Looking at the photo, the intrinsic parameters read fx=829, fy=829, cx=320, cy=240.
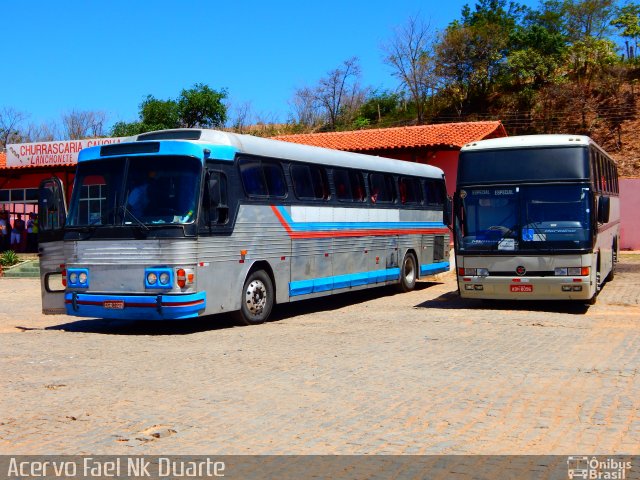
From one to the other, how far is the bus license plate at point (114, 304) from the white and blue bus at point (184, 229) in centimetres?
2

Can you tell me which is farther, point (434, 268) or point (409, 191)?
point (434, 268)

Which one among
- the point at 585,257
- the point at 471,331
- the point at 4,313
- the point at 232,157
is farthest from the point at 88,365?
the point at 585,257

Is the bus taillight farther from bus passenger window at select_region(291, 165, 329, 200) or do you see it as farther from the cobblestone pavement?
bus passenger window at select_region(291, 165, 329, 200)

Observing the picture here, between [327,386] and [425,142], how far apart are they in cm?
2170

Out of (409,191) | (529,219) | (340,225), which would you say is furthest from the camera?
(409,191)

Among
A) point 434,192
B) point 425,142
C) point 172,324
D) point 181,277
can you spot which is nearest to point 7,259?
point 425,142

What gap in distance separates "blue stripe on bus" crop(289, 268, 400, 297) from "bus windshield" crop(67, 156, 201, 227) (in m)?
3.43

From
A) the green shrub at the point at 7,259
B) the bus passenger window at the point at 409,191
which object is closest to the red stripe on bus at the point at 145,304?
the bus passenger window at the point at 409,191

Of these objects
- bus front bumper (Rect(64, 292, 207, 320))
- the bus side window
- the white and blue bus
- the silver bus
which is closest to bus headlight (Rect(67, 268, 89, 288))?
the white and blue bus

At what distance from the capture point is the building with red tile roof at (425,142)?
29.2 meters

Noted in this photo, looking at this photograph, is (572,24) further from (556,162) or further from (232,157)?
(232,157)

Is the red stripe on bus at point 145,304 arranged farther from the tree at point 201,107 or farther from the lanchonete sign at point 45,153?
the tree at point 201,107

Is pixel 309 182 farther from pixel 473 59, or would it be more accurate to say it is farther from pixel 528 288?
pixel 473 59

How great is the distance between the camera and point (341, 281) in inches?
675
